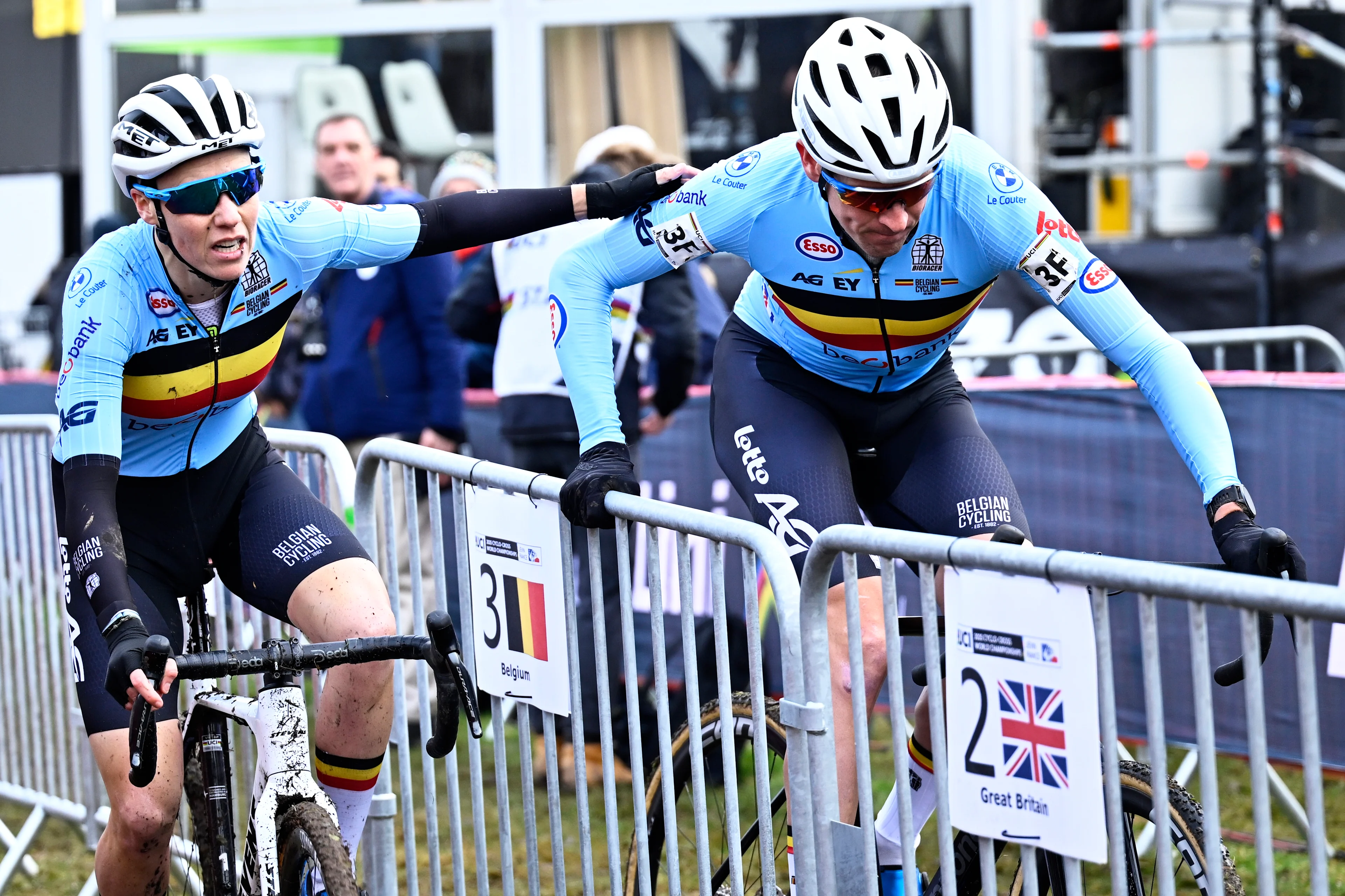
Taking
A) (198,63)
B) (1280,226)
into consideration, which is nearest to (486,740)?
(1280,226)

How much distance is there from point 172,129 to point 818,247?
148cm

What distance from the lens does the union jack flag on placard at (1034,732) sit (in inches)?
99.7

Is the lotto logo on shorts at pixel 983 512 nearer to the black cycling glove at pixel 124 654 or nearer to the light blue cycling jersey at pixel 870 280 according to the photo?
the light blue cycling jersey at pixel 870 280

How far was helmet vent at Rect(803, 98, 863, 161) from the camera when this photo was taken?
340 cm

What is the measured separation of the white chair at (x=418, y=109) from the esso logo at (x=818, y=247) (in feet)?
27.8

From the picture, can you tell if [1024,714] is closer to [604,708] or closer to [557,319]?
[604,708]

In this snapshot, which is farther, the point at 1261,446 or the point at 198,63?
the point at 198,63

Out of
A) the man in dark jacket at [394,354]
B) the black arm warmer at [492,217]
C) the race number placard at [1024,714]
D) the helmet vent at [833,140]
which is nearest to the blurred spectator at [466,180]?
the man in dark jacket at [394,354]

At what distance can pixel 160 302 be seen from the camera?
3.74 m

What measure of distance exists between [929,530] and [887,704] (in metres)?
2.86

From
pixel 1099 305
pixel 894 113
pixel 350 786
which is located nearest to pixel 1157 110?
pixel 1099 305

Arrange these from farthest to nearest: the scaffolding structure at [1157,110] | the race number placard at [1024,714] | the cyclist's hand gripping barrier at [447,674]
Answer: the scaffolding structure at [1157,110] → the cyclist's hand gripping barrier at [447,674] → the race number placard at [1024,714]

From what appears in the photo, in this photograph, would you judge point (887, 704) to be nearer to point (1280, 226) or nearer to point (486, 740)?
point (486, 740)

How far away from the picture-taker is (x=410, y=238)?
13.3 feet
